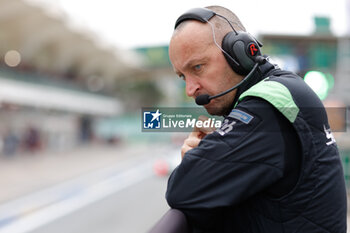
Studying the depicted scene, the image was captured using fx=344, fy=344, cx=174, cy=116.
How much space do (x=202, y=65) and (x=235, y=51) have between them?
0.10m

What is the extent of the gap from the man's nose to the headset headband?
146mm

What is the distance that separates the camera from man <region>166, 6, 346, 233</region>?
27.1 inches

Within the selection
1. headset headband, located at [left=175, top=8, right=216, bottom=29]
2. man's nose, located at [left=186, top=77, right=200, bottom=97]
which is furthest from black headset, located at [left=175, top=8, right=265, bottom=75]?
man's nose, located at [left=186, top=77, right=200, bottom=97]

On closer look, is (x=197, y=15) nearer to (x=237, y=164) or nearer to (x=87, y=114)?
(x=237, y=164)

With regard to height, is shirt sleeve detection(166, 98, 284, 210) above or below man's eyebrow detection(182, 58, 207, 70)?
below

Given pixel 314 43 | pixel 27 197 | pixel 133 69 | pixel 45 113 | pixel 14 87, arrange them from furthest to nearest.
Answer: pixel 133 69, pixel 45 113, pixel 14 87, pixel 314 43, pixel 27 197

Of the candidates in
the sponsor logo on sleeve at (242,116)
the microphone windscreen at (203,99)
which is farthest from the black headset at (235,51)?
the sponsor logo on sleeve at (242,116)

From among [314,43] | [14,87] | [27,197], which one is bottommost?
[27,197]

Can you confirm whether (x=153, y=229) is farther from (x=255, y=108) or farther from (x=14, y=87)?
(x=14, y=87)

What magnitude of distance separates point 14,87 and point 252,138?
2141 cm

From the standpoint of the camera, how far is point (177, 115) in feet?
2.74

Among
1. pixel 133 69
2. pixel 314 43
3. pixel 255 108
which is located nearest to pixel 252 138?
pixel 255 108

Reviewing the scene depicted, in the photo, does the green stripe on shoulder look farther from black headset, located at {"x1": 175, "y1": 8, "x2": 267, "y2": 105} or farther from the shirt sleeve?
black headset, located at {"x1": 175, "y1": 8, "x2": 267, "y2": 105}

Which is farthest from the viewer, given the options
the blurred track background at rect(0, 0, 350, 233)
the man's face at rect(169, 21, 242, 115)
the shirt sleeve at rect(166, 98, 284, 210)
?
the blurred track background at rect(0, 0, 350, 233)
